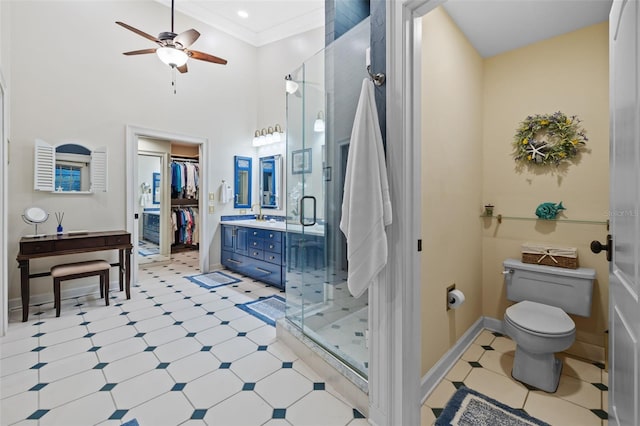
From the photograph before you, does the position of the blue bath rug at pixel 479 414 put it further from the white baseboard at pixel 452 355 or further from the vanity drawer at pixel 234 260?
the vanity drawer at pixel 234 260

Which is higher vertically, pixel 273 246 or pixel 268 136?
pixel 268 136

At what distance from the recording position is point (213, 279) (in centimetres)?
430

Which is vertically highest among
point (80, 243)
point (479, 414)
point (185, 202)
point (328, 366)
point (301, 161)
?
point (301, 161)

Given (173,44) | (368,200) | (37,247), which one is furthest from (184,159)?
(368,200)

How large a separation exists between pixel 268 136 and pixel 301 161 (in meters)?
2.49

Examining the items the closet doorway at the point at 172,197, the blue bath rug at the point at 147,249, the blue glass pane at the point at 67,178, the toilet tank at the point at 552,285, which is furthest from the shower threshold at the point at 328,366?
the blue bath rug at the point at 147,249

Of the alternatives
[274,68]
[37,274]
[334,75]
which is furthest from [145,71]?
[334,75]

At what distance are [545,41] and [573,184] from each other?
121 cm

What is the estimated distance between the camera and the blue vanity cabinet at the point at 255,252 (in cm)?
378

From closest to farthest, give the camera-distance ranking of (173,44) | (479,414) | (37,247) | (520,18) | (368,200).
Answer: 1. (368,200)
2. (479,414)
3. (520,18)
4. (173,44)
5. (37,247)

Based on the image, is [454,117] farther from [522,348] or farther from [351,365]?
[351,365]

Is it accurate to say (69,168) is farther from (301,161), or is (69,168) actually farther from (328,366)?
(328,366)

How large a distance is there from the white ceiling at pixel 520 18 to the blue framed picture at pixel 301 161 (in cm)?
147

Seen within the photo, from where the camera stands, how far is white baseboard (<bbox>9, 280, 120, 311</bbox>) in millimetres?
3082
